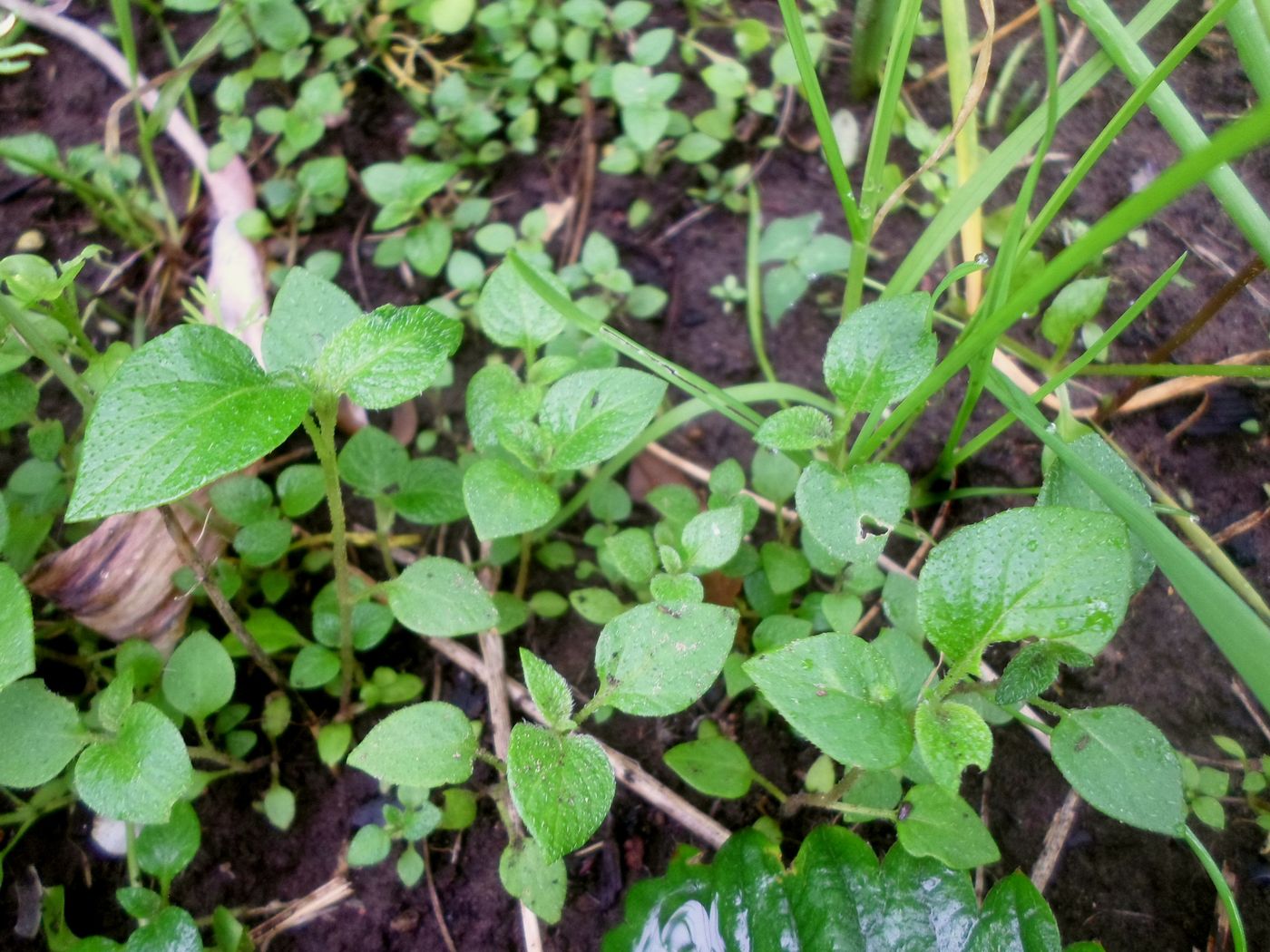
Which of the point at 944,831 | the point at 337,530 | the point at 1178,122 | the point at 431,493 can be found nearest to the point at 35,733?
the point at 337,530

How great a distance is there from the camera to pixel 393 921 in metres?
1.03

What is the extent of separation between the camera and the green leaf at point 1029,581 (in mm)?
694

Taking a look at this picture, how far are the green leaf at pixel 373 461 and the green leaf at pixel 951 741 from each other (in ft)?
2.21

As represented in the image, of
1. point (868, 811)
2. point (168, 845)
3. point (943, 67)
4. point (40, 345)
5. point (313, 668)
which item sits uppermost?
point (943, 67)

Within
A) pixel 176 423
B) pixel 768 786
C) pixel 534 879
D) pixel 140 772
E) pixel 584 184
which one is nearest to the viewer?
pixel 176 423

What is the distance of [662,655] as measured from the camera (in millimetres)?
812

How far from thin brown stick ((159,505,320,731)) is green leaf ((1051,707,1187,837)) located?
86 centimetres

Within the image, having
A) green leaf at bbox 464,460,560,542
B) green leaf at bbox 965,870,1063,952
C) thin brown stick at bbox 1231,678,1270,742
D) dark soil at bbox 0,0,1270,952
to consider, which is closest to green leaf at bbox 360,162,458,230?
dark soil at bbox 0,0,1270,952

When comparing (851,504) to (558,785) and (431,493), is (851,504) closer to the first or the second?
(558,785)

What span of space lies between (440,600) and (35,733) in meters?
0.41

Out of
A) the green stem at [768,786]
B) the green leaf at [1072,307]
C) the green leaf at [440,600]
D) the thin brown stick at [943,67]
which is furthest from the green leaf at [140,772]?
the thin brown stick at [943,67]

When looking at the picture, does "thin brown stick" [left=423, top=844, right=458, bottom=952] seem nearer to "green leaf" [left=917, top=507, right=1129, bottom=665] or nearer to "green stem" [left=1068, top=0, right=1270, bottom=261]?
"green leaf" [left=917, top=507, right=1129, bottom=665]

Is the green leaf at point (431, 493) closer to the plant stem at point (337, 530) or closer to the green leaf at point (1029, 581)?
the plant stem at point (337, 530)

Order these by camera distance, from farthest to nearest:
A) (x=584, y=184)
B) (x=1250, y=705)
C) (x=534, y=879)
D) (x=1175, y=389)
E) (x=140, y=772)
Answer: (x=584, y=184) < (x=1175, y=389) < (x=1250, y=705) < (x=534, y=879) < (x=140, y=772)
